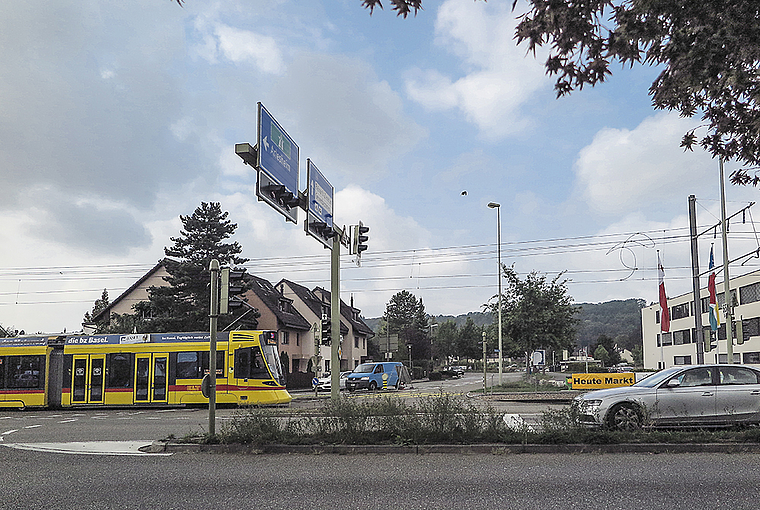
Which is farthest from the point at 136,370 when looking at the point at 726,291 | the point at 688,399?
the point at 726,291

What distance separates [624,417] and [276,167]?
957 cm

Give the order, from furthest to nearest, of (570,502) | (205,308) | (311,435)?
(205,308)
(311,435)
(570,502)

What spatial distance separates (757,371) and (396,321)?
105319 mm

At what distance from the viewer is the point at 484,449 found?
10109 millimetres

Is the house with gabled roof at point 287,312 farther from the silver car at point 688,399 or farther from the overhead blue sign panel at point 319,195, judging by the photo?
the silver car at point 688,399

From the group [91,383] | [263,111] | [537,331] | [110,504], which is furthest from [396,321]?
[110,504]

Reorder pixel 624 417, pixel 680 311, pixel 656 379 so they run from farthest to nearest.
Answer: pixel 680 311, pixel 656 379, pixel 624 417

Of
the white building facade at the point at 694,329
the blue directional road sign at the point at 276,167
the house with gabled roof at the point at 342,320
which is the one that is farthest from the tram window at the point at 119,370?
the white building facade at the point at 694,329

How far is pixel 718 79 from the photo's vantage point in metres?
6.04

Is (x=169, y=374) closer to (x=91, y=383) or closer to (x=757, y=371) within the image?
(x=91, y=383)

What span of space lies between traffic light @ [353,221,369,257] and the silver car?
35.3 ft

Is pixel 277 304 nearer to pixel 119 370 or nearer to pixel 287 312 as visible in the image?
pixel 287 312

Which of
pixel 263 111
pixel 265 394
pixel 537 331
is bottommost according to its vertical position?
pixel 265 394

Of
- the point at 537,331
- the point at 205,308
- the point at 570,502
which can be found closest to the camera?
the point at 570,502
